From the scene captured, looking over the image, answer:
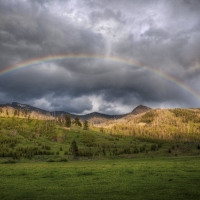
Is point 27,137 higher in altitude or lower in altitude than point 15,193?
higher

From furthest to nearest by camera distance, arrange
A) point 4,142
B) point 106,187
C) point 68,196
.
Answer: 1. point 4,142
2. point 106,187
3. point 68,196

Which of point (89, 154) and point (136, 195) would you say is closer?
point (136, 195)

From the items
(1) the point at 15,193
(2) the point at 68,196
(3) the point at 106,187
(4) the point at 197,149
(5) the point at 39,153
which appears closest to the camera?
(2) the point at 68,196

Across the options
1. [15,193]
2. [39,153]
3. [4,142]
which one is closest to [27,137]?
[4,142]

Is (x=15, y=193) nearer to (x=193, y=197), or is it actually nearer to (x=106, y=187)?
(x=106, y=187)

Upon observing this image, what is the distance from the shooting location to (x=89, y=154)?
12975cm

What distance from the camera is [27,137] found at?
642 feet

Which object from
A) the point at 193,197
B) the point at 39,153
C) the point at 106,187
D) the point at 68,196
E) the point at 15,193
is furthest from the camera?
the point at 39,153

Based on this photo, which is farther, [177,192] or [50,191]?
[50,191]

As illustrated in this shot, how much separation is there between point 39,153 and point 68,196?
118492 mm

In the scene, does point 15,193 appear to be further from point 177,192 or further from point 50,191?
point 177,192

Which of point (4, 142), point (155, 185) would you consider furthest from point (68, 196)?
point (4, 142)

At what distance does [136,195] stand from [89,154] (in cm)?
10899

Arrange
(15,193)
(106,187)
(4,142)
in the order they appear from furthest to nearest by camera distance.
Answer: (4,142) < (106,187) < (15,193)
